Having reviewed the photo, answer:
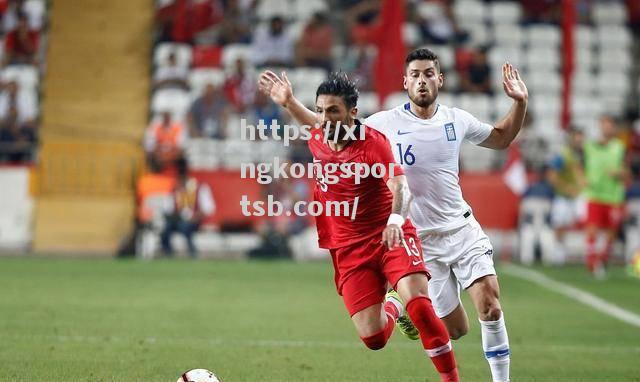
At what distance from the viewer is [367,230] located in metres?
7.70

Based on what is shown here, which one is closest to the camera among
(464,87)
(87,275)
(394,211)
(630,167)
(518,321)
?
(394,211)

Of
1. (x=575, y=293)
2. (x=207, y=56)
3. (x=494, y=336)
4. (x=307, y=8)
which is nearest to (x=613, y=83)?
(x=307, y=8)

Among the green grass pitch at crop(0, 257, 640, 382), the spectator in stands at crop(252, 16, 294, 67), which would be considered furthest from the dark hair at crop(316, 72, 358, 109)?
the spectator in stands at crop(252, 16, 294, 67)

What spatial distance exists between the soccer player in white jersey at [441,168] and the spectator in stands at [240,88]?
51.7 ft

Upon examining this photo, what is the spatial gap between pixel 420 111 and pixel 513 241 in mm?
14484

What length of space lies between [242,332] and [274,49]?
47.1 feet

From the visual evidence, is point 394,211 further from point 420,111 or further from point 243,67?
point 243,67

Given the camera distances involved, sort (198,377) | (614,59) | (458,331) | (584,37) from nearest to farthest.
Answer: (198,377) < (458,331) < (614,59) < (584,37)

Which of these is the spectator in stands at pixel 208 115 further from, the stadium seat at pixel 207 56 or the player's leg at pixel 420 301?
the player's leg at pixel 420 301

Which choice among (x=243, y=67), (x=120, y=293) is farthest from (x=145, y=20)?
(x=120, y=293)

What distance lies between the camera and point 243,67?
2422 centimetres

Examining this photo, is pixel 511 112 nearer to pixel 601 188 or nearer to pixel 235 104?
pixel 601 188

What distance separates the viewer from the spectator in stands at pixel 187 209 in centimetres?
2111

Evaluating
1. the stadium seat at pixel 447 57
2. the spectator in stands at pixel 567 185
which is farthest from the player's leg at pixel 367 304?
the stadium seat at pixel 447 57
